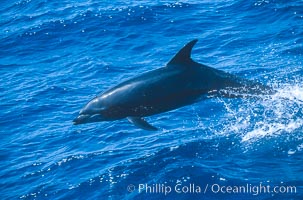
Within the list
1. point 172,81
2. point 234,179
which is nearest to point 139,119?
point 172,81

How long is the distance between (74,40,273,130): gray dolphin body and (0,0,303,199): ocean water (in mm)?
1469

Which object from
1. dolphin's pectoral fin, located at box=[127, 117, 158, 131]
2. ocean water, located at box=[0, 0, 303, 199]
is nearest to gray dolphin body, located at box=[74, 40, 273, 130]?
dolphin's pectoral fin, located at box=[127, 117, 158, 131]

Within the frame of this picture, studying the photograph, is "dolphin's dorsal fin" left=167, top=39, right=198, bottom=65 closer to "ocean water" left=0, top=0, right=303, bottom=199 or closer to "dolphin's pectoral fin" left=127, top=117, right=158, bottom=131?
"dolphin's pectoral fin" left=127, top=117, right=158, bottom=131

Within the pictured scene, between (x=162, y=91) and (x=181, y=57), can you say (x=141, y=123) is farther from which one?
(x=181, y=57)

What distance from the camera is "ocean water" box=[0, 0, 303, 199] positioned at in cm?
1209

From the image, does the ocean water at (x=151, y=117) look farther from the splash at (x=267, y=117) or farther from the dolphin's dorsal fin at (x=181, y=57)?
the dolphin's dorsal fin at (x=181, y=57)

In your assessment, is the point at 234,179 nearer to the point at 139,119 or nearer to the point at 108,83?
the point at 139,119

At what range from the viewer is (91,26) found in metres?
24.9

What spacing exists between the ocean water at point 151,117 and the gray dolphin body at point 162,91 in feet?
4.82

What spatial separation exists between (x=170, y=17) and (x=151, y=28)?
1.35 metres

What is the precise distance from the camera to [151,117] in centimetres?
1588

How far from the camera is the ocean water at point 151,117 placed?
39.7ft

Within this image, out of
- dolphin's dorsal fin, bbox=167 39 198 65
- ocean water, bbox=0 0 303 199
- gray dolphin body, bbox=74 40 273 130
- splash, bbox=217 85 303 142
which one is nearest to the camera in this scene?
gray dolphin body, bbox=74 40 273 130

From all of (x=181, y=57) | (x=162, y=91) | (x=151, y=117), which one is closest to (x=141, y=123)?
(x=162, y=91)
